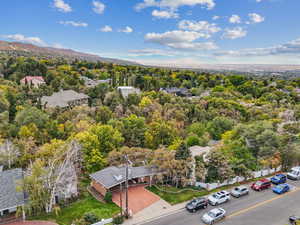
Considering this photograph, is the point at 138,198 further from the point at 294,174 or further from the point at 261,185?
the point at 294,174

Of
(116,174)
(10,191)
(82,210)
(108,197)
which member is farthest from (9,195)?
(116,174)

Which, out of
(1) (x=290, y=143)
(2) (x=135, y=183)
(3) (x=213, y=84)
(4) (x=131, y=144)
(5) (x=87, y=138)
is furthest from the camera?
(3) (x=213, y=84)

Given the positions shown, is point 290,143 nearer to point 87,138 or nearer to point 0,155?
point 87,138

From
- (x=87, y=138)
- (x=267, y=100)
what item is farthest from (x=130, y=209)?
(x=267, y=100)

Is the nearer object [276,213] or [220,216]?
[220,216]

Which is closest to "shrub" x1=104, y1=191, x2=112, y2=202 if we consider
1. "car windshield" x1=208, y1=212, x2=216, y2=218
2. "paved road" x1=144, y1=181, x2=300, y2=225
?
"paved road" x1=144, y1=181, x2=300, y2=225

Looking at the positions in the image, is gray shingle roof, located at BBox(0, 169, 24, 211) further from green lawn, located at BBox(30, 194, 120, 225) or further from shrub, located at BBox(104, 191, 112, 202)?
shrub, located at BBox(104, 191, 112, 202)
